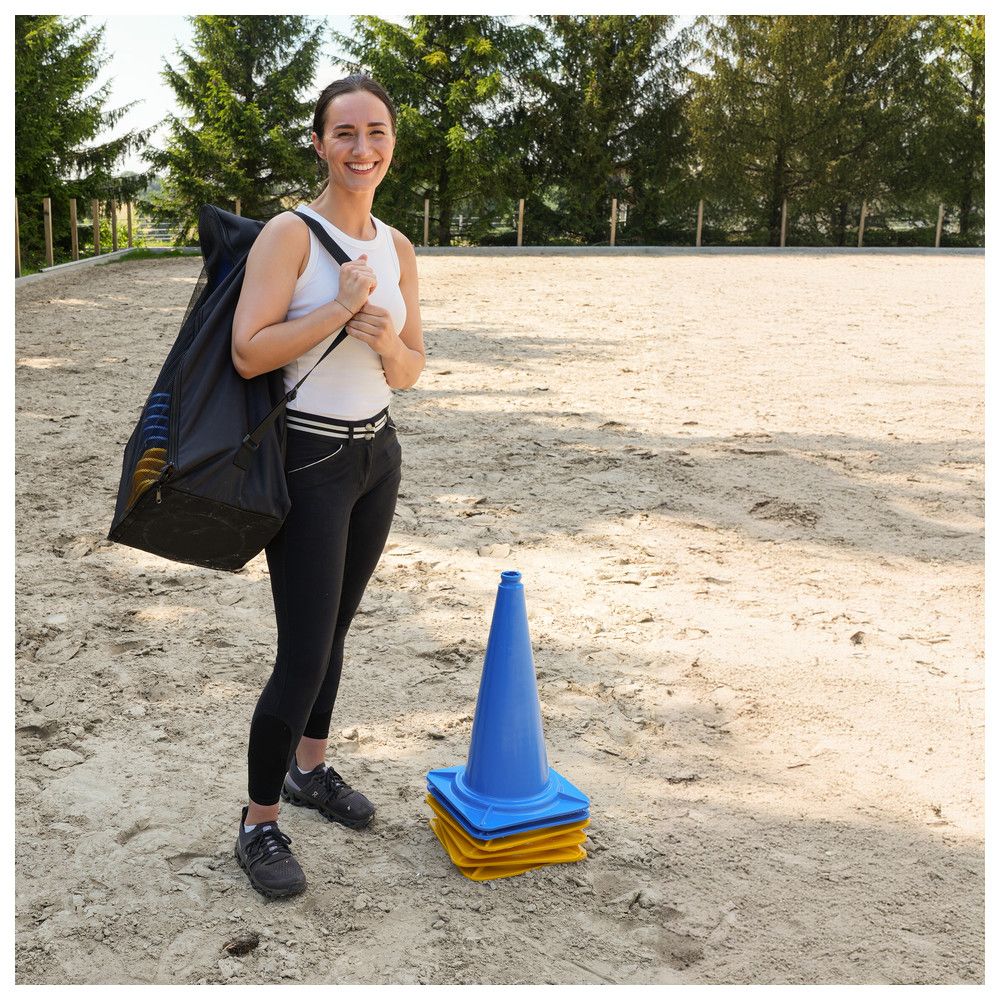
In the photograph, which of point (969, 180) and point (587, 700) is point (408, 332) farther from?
point (969, 180)

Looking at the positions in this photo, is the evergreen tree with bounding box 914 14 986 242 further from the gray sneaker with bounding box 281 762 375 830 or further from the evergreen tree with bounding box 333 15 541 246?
the gray sneaker with bounding box 281 762 375 830

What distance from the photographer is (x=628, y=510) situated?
622 cm

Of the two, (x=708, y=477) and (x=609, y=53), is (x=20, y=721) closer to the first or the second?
(x=708, y=477)

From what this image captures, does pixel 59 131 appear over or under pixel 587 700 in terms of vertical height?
over

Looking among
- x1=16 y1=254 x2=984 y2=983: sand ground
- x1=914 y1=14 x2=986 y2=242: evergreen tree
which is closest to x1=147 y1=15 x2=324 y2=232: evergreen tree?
x1=914 y1=14 x2=986 y2=242: evergreen tree

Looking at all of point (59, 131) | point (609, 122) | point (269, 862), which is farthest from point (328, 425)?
point (609, 122)

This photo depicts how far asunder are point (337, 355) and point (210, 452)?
39 centimetres

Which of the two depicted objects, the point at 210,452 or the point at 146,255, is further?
the point at 146,255

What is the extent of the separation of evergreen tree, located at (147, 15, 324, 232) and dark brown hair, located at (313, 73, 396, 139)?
29.0m

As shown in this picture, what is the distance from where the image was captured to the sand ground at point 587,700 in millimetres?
2736

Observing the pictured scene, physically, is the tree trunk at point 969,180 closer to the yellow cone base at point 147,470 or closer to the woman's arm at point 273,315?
the woman's arm at point 273,315

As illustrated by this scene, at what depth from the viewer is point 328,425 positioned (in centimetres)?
263

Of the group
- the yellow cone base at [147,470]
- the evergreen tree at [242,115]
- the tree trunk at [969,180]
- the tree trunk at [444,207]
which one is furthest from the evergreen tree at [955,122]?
the yellow cone base at [147,470]

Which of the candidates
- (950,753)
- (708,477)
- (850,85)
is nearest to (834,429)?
(708,477)
